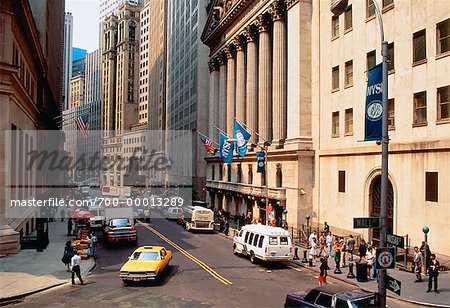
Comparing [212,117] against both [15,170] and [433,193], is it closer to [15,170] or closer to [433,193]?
[15,170]

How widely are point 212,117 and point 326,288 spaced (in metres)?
56.7

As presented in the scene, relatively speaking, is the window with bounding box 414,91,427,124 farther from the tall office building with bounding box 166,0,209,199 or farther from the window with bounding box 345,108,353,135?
the tall office building with bounding box 166,0,209,199

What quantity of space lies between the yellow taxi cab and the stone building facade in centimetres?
1685

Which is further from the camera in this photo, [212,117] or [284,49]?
[212,117]

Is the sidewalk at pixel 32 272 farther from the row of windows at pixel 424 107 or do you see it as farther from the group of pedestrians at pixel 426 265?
the row of windows at pixel 424 107

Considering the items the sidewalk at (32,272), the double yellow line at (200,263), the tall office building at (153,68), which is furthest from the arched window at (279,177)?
the tall office building at (153,68)

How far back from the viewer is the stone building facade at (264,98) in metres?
39.3

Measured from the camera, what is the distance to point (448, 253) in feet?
77.2

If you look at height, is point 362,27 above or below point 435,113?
above

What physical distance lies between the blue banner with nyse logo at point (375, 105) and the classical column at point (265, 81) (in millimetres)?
34238

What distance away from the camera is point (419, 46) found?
86.7 feet

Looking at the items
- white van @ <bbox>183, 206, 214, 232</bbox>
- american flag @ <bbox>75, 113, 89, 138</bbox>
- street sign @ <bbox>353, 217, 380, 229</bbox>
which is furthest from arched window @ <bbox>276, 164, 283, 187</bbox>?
street sign @ <bbox>353, 217, 380, 229</bbox>

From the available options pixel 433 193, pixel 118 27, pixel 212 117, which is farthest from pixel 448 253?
pixel 118 27

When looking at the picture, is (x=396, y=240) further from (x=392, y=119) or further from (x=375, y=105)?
(x=392, y=119)
